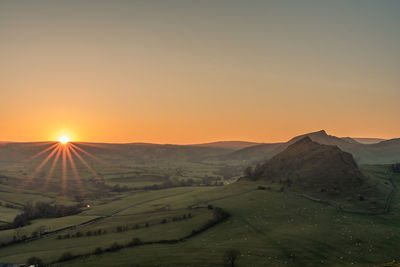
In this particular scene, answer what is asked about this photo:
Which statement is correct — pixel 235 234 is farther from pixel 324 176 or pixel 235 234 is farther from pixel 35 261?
pixel 324 176

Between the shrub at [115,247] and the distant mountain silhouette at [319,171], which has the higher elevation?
the distant mountain silhouette at [319,171]

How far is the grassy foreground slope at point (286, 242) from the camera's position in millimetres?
73875

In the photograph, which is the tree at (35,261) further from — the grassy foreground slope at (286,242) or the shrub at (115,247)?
the shrub at (115,247)

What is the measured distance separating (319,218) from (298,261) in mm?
44017

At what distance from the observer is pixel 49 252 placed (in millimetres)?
99562

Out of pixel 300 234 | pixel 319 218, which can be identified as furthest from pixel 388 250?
pixel 319 218

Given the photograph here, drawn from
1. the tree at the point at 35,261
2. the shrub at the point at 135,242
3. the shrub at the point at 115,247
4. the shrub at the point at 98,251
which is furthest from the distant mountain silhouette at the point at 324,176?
the tree at the point at 35,261

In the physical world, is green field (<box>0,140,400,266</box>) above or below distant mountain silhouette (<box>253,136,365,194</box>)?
below

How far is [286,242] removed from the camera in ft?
280

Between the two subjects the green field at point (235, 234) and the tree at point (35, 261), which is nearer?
the green field at point (235, 234)

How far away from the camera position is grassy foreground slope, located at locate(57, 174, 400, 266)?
242 ft

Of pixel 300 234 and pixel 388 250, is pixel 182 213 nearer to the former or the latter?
pixel 300 234

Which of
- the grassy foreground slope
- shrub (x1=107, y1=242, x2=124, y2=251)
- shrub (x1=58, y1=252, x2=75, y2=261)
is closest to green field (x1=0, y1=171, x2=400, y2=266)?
the grassy foreground slope

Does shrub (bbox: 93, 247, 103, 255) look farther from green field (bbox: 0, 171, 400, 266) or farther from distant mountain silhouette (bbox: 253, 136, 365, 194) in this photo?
distant mountain silhouette (bbox: 253, 136, 365, 194)
